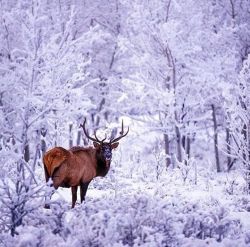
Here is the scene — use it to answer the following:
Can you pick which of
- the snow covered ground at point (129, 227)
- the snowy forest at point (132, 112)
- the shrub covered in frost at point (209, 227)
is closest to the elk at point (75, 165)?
the snowy forest at point (132, 112)

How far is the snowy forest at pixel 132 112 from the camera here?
458cm

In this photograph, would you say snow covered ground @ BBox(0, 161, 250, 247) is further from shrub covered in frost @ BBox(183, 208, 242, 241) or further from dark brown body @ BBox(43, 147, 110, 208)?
dark brown body @ BBox(43, 147, 110, 208)

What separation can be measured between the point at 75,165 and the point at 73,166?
6 centimetres

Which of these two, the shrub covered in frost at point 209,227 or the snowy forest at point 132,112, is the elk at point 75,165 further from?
the shrub covered in frost at point 209,227

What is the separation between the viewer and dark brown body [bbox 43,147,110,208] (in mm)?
6578

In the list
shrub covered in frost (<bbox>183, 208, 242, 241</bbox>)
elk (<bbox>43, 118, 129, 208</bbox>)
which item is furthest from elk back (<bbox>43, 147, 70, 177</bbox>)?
shrub covered in frost (<bbox>183, 208, 242, 241</bbox>)

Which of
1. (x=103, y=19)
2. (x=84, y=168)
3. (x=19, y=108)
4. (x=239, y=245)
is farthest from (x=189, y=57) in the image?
(x=239, y=245)

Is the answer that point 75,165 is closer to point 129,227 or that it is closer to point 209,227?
point 129,227

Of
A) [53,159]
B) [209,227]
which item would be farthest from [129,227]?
[53,159]

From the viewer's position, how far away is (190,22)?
585 inches

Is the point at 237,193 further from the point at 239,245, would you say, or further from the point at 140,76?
the point at 140,76

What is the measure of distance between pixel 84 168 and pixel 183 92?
871cm

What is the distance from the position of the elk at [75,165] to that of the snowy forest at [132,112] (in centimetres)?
30

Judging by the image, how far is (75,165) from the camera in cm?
687
